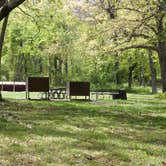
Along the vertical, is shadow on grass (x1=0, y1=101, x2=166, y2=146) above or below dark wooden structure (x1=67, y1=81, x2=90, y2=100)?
below

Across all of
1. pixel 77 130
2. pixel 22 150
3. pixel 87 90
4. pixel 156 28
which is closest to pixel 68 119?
pixel 77 130

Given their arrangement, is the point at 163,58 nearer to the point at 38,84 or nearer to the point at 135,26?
the point at 135,26

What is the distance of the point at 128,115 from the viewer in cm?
1816

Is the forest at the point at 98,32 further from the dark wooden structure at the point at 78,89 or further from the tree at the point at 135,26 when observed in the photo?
the dark wooden structure at the point at 78,89

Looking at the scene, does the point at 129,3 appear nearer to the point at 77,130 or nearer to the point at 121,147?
the point at 77,130

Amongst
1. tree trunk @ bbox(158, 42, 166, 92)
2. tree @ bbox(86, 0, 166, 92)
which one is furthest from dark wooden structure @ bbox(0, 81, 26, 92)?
tree trunk @ bbox(158, 42, 166, 92)

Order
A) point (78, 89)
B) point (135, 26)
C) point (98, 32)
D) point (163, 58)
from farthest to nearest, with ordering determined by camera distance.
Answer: point (163, 58)
point (98, 32)
point (135, 26)
point (78, 89)

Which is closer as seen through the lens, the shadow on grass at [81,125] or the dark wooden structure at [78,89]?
the shadow on grass at [81,125]

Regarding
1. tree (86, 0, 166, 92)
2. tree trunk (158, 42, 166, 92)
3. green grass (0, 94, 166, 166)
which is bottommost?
green grass (0, 94, 166, 166)

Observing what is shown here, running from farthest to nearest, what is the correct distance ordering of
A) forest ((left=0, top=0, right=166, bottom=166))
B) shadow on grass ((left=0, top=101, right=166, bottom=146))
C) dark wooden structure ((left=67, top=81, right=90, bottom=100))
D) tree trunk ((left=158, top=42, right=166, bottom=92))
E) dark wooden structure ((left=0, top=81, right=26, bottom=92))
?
dark wooden structure ((left=0, top=81, right=26, bottom=92)), tree trunk ((left=158, top=42, right=166, bottom=92)), dark wooden structure ((left=67, top=81, right=90, bottom=100)), shadow on grass ((left=0, top=101, right=166, bottom=146)), forest ((left=0, top=0, right=166, bottom=166))

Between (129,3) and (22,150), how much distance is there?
21.4 meters

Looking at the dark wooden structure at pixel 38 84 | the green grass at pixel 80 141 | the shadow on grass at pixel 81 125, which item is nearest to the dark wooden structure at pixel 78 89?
the dark wooden structure at pixel 38 84

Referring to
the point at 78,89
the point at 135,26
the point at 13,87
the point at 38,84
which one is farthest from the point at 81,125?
the point at 13,87

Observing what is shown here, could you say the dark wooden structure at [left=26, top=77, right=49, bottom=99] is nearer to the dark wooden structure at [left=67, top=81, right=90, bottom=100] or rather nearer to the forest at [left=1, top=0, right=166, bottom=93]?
the dark wooden structure at [left=67, top=81, right=90, bottom=100]
